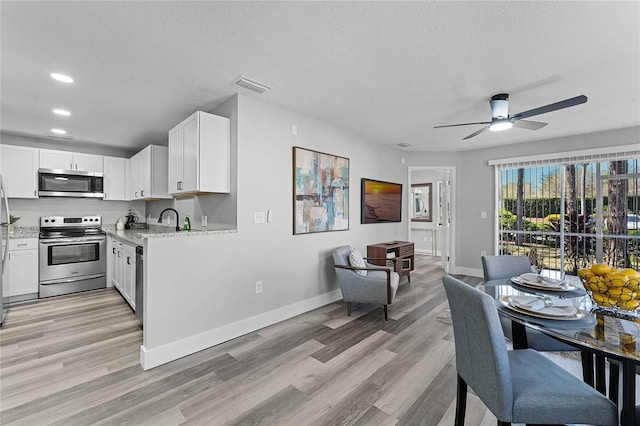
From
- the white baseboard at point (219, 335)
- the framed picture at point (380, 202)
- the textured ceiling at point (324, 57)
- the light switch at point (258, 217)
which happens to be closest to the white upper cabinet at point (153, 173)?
the textured ceiling at point (324, 57)

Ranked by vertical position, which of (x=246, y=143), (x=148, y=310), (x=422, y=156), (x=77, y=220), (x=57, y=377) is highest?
(x=422, y=156)

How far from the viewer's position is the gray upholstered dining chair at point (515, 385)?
3.87ft

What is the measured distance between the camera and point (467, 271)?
548 cm

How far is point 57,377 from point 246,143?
8.15 ft

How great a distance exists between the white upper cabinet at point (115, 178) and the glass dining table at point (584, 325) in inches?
225

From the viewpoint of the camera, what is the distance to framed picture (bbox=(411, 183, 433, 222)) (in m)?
7.78

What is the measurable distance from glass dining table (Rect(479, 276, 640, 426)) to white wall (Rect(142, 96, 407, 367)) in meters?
2.13

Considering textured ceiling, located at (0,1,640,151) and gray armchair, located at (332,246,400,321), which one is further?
gray armchair, located at (332,246,400,321)

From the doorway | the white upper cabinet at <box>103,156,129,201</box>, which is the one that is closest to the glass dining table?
the doorway

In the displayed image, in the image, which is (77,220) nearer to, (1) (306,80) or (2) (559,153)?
(1) (306,80)

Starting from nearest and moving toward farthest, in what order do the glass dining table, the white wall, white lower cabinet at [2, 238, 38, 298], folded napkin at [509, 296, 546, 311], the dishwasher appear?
the glass dining table → folded napkin at [509, 296, 546, 311] → the white wall → the dishwasher → white lower cabinet at [2, 238, 38, 298]

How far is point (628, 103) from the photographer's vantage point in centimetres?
306

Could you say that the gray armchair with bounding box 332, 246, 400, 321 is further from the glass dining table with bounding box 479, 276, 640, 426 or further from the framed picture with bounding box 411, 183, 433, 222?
the framed picture with bounding box 411, 183, 433, 222

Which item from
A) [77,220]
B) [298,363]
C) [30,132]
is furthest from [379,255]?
[30,132]
